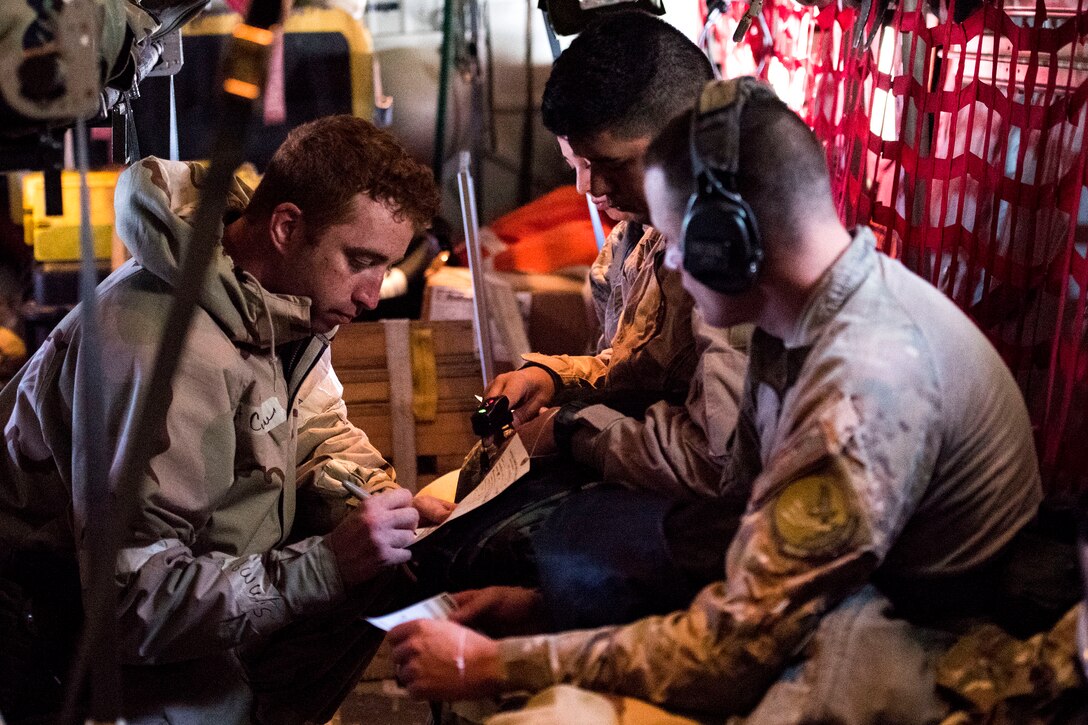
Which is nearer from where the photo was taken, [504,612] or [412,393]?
[504,612]

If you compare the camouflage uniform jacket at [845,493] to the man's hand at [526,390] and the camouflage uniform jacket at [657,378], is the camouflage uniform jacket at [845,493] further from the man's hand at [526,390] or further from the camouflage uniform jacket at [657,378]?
the man's hand at [526,390]

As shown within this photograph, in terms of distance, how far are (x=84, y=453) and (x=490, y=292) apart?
2519 millimetres

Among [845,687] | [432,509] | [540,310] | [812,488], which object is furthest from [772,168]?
[540,310]

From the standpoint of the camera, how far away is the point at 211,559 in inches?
83.7

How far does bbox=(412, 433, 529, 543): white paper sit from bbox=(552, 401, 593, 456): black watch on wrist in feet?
0.23

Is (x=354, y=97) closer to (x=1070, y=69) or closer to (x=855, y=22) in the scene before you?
(x=855, y=22)

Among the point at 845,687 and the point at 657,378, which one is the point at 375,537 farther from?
the point at 845,687

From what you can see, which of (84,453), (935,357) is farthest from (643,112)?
(84,453)

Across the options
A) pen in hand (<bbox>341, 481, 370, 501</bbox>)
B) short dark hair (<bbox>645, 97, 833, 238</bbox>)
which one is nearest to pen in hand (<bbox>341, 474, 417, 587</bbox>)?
pen in hand (<bbox>341, 481, 370, 501</bbox>)

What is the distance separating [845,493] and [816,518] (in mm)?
48

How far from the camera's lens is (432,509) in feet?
7.82

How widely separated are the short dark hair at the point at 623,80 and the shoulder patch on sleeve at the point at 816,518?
3.32ft

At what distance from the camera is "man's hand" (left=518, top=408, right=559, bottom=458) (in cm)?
222

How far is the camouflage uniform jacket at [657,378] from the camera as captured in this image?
78.7 inches
